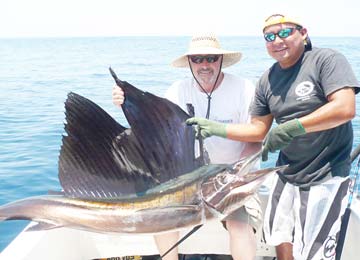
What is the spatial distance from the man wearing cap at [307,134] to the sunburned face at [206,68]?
31 cm

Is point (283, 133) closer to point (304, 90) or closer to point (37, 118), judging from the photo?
point (304, 90)

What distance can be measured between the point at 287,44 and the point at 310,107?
315 mm

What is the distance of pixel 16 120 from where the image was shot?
7.89 metres

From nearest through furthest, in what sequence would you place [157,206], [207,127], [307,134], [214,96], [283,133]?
[157,206]
[283,133]
[207,127]
[307,134]
[214,96]

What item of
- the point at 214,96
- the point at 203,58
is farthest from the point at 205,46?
the point at 214,96

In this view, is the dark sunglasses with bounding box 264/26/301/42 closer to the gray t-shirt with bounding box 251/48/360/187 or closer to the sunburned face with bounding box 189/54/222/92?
the gray t-shirt with bounding box 251/48/360/187

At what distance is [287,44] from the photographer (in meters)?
2.02

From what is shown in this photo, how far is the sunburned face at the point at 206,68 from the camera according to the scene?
2383 mm

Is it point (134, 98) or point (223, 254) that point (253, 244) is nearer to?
point (223, 254)

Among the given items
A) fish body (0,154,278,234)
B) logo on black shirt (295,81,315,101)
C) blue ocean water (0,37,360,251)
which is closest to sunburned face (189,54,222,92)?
logo on black shirt (295,81,315,101)

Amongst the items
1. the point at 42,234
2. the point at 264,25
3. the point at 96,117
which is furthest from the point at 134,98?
the point at 42,234

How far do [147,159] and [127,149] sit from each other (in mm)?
88

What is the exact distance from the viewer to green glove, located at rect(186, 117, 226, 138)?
182 centimetres

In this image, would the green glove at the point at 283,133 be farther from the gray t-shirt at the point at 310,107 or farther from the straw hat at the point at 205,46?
the straw hat at the point at 205,46
